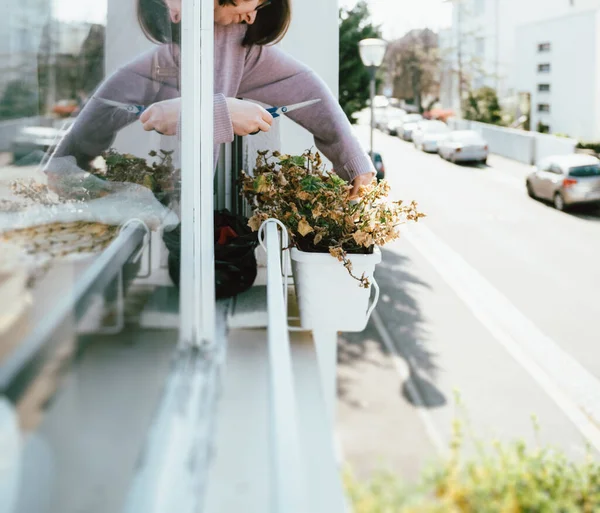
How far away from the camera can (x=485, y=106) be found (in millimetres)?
29781

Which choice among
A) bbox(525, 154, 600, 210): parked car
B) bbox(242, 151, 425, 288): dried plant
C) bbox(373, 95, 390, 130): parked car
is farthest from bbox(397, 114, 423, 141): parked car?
bbox(242, 151, 425, 288): dried plant

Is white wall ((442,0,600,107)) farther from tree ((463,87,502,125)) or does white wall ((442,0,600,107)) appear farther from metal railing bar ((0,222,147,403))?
metal railing bar ((0,222,147,403))

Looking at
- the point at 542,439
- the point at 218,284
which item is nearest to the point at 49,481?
the point at 218,284

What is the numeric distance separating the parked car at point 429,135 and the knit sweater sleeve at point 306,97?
77.0ft

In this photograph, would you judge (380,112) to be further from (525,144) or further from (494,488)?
(494,488)

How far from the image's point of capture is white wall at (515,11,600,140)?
23.6 meters

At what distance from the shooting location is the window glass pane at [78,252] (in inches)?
24.0

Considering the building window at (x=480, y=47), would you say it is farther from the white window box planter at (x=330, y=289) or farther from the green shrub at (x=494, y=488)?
the white window box planter at (x=330, y=289)

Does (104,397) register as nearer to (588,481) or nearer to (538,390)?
(588,481)

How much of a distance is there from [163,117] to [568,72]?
2642 centimetres

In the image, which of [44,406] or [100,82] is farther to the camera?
[100,82]

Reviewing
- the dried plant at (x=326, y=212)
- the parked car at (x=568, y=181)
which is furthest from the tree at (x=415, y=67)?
the dried plant at (x=326, y=212)

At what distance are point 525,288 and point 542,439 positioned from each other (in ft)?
15.2

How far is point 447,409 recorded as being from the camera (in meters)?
6.32
